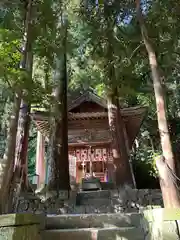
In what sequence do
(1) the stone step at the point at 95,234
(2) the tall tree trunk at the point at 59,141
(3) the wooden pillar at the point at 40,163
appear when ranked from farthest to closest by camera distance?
(3) the wooden pillar at the point at 40,163, (2) the tall tree trunk at the point at 59,141, (1) the stone step at the point at 95,234

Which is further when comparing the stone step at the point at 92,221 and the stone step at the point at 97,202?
the stone step at the point at 97,202

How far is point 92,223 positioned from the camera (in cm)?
390

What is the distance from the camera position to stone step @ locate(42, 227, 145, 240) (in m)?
3.50

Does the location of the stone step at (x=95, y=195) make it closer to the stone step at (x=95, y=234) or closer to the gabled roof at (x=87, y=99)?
the gabled roof at (x=87, y=99)

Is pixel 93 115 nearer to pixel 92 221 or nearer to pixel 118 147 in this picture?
pixel 118 147

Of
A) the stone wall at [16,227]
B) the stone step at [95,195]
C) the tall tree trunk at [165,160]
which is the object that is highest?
the tall tree trunk at [165,160]

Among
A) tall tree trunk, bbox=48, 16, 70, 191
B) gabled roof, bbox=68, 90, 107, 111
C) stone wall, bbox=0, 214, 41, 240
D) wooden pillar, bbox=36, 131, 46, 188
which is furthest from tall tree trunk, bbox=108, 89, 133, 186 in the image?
stone wall, bbox=0, 214, 41, 240

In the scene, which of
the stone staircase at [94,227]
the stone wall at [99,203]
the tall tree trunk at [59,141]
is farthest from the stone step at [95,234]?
the tall tree trunk at [59,141]

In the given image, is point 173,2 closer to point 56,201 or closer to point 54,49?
point 54,49

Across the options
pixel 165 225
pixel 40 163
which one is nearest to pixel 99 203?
pixel 40 163

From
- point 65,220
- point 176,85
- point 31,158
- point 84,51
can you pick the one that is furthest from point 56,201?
point 31,158

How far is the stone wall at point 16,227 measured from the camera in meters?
2.63

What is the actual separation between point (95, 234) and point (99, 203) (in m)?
5.12

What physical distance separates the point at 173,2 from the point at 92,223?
7.20m
